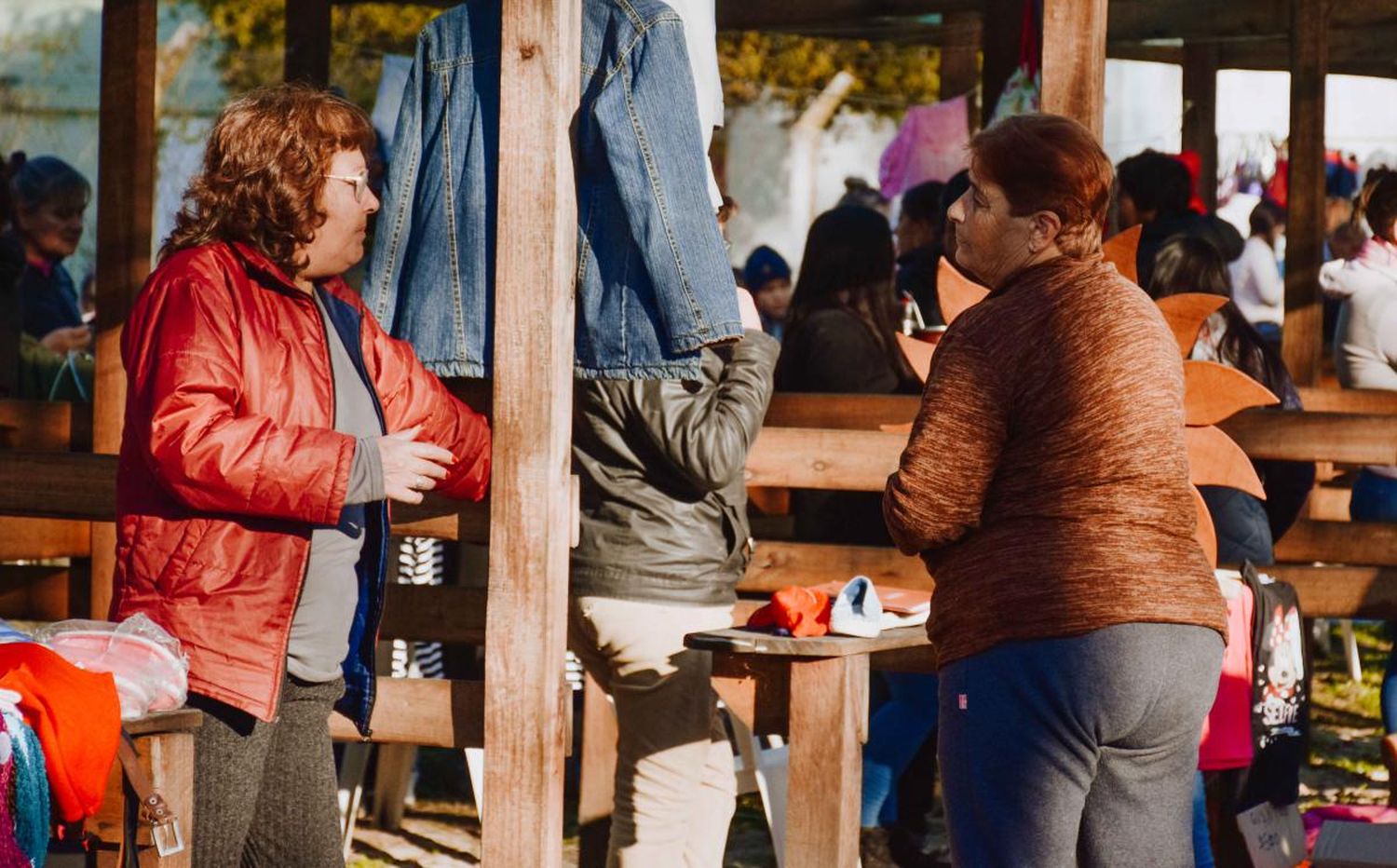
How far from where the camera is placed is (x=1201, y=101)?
9836 mm

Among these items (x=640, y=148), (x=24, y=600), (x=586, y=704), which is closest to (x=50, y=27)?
(x=24, y=600)

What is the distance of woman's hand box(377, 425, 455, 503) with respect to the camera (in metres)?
3.08

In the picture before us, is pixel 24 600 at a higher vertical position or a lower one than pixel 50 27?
lower

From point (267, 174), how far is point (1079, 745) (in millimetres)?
1613

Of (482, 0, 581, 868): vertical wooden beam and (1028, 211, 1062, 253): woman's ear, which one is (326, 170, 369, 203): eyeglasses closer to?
(482, 0, 581, 868): vertical wooden beam

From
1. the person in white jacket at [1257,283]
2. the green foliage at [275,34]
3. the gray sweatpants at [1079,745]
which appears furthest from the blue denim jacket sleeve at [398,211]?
the green foliage at [275,34]

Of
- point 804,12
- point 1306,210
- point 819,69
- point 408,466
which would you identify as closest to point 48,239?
point 804,12

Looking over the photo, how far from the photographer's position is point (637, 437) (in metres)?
4.04

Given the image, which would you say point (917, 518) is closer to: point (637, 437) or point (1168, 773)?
point (1168, 773)

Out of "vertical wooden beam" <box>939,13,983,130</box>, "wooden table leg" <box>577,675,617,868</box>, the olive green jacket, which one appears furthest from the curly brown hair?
"vertical wooden beam" <box>939,13,983,130</box>

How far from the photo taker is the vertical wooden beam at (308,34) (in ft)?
24.5

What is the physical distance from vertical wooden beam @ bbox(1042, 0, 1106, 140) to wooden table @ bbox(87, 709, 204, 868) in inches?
84.2

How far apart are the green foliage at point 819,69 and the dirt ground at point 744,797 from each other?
11320mm

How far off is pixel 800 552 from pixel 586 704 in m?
0.76
